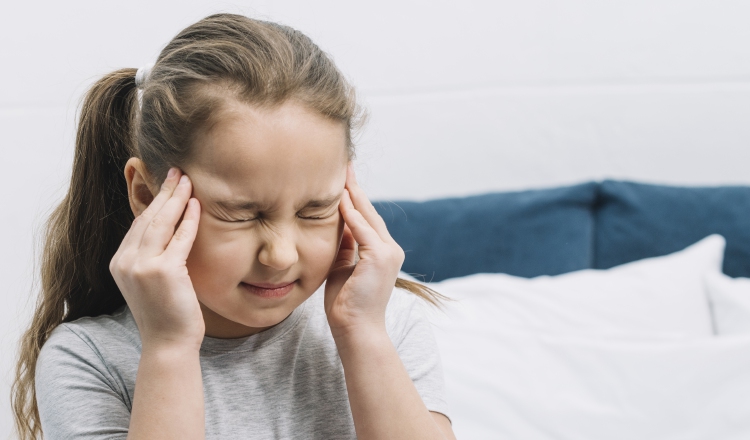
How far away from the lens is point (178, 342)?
862 mm

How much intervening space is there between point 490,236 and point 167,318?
104cm

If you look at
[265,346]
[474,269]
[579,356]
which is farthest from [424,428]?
[474,269]

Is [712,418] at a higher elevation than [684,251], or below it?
below

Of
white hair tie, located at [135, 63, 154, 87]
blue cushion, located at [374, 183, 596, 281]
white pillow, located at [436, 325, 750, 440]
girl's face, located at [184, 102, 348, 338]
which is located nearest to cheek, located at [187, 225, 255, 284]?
girl's face, located at [184, 102, 348, 338]

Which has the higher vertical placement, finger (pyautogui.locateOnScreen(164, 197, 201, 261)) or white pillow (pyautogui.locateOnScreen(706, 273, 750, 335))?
finger (pyautogui.locateOnScreen(164, 197, 201, 261))

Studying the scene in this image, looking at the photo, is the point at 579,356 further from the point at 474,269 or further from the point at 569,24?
the point at 569,24

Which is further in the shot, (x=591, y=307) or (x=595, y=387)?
(x=591, y=307)

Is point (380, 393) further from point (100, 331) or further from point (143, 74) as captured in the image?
point (143, 74)

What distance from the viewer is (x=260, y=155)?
0.82m

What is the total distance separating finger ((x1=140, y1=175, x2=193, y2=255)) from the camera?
2.77ft

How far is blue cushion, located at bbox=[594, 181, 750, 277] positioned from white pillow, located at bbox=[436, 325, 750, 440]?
427 mm

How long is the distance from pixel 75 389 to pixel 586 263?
1.20 metres

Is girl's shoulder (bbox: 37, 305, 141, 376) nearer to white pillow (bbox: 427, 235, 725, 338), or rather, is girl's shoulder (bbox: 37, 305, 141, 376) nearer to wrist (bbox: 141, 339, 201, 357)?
wrist (bbox: 141, 339, 201, 357)

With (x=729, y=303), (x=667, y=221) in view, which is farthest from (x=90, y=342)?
(x=667, y=221)
